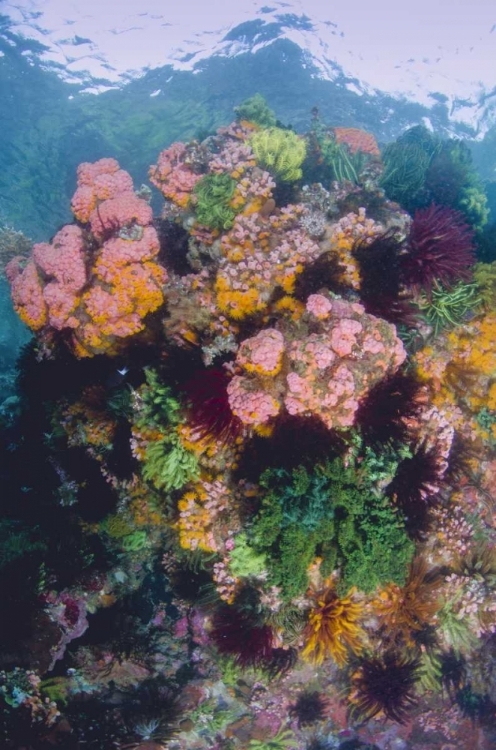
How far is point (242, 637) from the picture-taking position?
7.00m

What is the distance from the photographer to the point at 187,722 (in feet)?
27.2

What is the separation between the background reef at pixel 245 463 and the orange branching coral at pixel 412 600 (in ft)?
0.13

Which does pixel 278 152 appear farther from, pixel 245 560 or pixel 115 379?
pixel 245 560

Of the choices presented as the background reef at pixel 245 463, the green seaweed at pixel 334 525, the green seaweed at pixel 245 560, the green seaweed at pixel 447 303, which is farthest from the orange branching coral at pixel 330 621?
the green seaweed at pixel 447 303

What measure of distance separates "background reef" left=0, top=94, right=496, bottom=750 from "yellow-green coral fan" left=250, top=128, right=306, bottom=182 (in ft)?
0.15

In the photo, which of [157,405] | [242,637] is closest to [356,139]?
[157,405]

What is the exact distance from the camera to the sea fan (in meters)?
7.96

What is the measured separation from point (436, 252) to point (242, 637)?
7034mm

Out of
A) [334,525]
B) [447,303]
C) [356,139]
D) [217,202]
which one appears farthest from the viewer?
[356,139]

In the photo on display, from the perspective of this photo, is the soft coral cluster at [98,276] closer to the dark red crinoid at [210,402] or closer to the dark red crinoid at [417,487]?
the dark red crinoid at [210,402]

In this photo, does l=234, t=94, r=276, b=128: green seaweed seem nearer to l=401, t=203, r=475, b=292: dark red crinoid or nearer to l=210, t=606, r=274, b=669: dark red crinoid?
l=401, t=203, r=475, b=292: dark red crinoid

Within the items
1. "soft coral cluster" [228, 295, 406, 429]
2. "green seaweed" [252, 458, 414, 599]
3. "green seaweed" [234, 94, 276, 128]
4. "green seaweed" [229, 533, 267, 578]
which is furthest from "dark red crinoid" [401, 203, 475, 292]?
"green seaweed" [234, 94, 276, 128]

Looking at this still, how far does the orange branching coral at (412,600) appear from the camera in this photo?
731cm

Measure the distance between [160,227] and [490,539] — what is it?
8.90 metres
